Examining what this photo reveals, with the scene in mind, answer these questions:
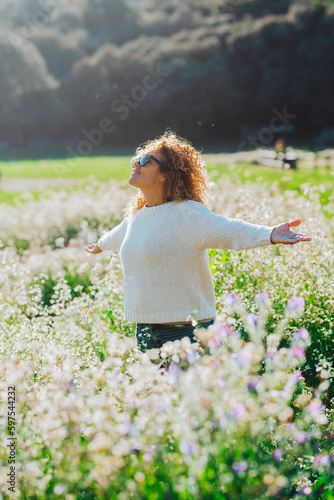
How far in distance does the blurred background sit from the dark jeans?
29302mm

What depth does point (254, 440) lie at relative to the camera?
2205 millimetres

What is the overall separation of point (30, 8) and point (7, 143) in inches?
735

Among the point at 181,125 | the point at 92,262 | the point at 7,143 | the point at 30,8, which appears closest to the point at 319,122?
the point at 181,125

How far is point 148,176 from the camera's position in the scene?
3.58 m

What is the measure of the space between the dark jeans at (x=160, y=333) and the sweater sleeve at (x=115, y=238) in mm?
694

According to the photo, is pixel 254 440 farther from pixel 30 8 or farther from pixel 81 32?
pixel 81 32

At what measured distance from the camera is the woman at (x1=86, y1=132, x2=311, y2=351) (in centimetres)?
341

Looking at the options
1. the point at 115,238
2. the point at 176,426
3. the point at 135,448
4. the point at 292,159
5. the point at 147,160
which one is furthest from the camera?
the point at 292,159

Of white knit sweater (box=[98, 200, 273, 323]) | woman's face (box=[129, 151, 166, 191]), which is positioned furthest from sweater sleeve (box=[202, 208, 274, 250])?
woman's face (box=[129, 151, 166, 191])

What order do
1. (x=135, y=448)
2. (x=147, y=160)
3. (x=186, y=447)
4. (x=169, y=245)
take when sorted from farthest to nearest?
(x=147, y=160) → (x=169, y=245) → (x=135, y=448) → (x=186, y=447)

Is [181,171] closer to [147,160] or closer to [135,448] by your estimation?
[147,160]

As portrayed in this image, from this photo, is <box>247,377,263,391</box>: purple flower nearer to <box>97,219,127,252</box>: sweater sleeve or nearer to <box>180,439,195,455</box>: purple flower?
<box>180,439,195,455</box>: purple flower

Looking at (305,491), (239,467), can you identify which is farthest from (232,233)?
(239,467)

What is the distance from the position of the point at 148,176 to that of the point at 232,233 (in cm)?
74
